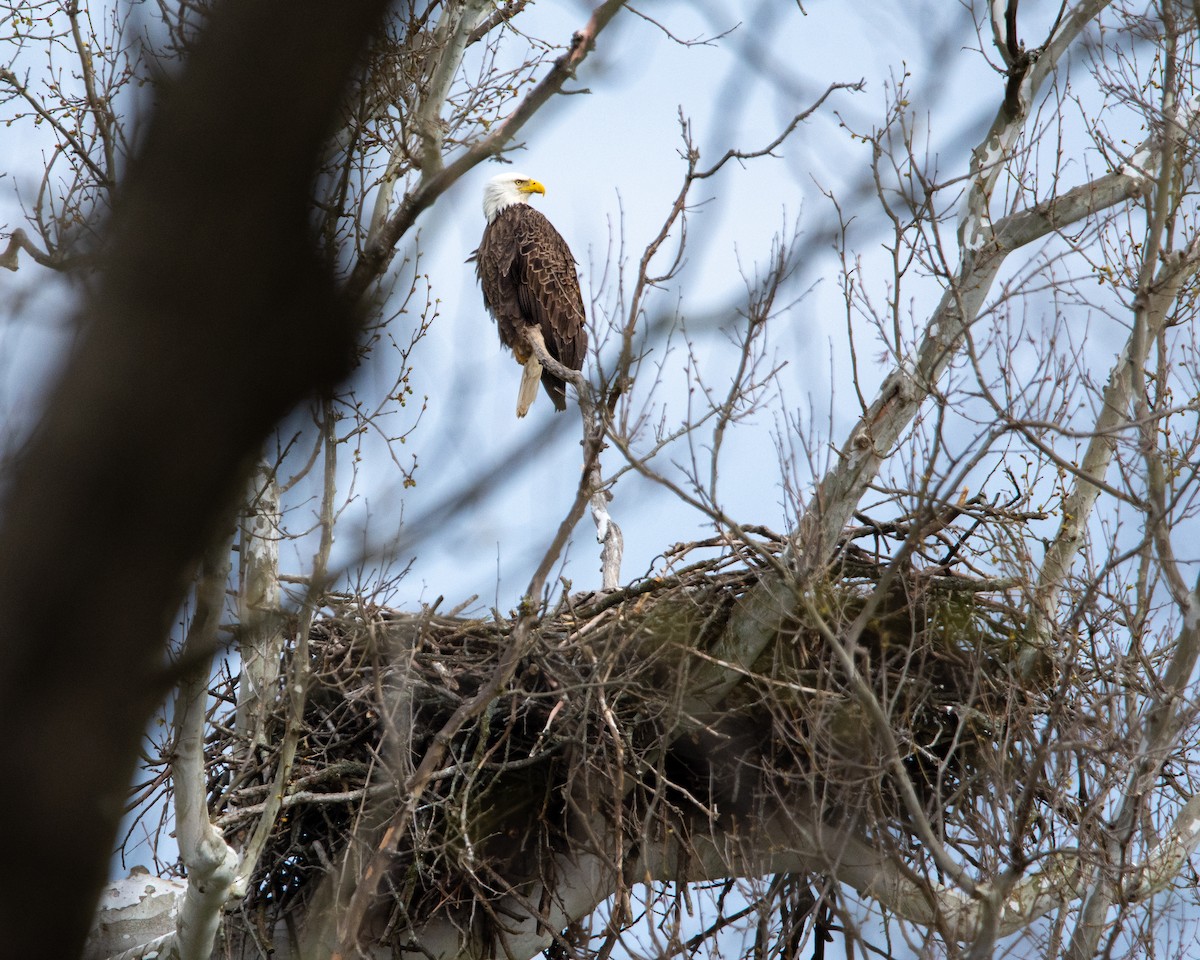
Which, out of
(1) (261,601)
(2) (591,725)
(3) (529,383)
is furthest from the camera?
(3) (529,383)

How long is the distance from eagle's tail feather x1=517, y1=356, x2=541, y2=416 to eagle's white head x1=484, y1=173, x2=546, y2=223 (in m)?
1.49

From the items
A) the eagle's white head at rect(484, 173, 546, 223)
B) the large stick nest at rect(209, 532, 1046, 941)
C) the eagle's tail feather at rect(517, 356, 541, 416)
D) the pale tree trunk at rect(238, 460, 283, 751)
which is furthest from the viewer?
the eagle's white head at rect(484, 173, 546, 223)

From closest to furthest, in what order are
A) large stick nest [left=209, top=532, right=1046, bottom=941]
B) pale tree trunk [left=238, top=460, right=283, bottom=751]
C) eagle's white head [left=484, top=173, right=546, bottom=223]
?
pale tree trunk [left=238, top=460, right=283, bottom=751]
large stick nest [left=209, top=532, right=1046, bottom=941]
eagle's white head [left=484, top=173, right=546, bottom=223]

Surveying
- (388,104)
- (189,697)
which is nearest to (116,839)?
(189,697)

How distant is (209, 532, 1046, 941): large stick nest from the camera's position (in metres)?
5.02

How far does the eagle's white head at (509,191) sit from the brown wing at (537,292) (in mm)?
483

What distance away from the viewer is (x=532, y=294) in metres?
8.54

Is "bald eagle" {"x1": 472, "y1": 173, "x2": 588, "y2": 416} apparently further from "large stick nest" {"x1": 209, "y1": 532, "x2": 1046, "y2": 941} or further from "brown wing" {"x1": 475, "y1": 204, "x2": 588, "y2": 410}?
"large stick nest" {"x1": 209, "y1": 532, "x2": 1046, "y2": 941}

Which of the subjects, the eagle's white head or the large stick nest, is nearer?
the large stick nest

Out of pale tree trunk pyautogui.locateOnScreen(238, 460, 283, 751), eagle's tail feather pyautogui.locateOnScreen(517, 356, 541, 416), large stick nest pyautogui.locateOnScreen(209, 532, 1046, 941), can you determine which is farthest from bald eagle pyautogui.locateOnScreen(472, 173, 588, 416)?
pale tree trunk pyautogui.locateOnScreen(238, 460, 283, 751)

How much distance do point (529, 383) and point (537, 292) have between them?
62 centimetres

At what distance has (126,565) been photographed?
40.0 inches

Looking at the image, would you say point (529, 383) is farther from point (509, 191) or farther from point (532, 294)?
point (509, 191)

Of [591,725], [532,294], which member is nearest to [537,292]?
[532,294]
